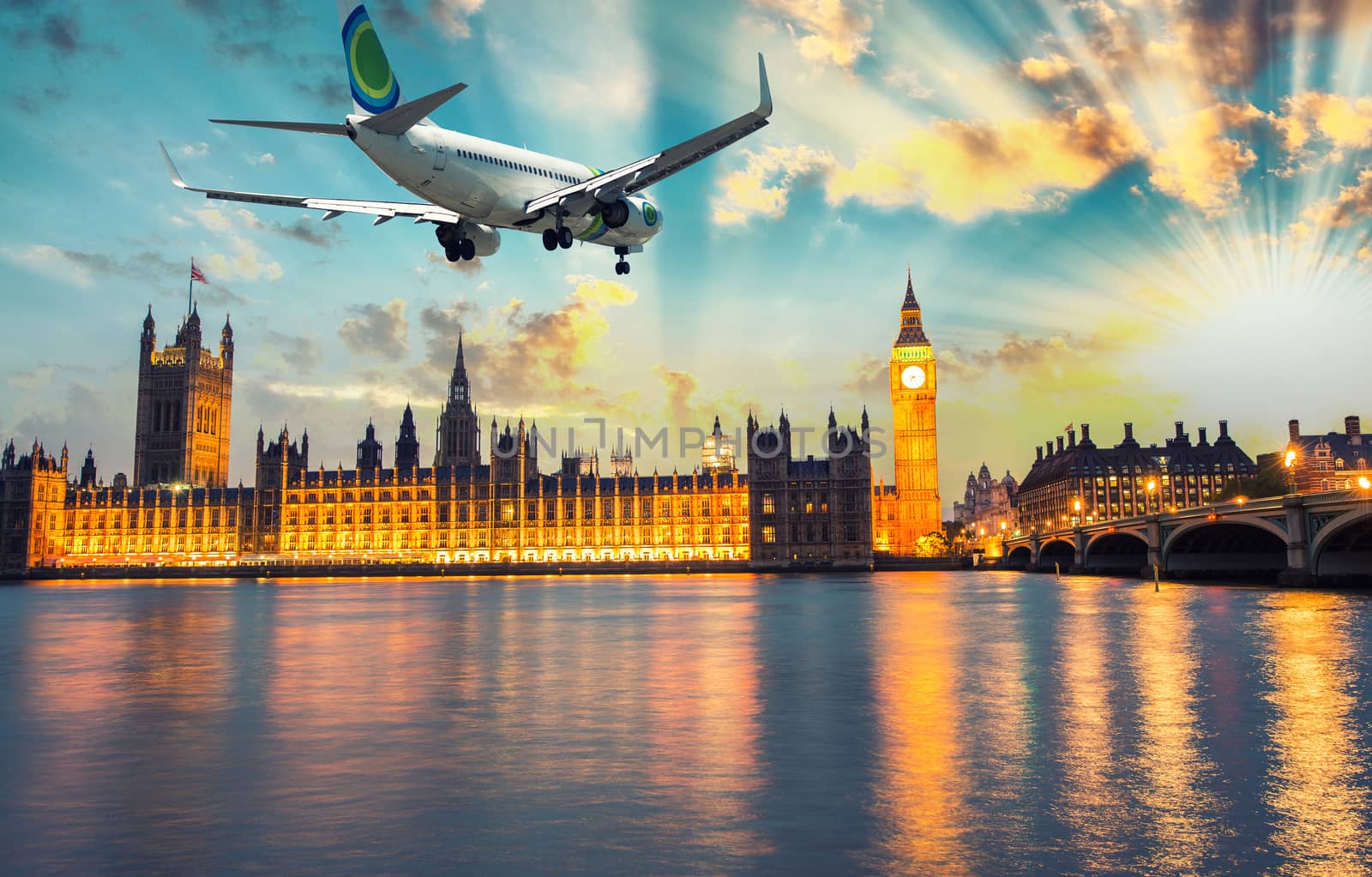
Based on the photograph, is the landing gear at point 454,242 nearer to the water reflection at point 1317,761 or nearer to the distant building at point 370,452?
the water reflection at point 1317,761

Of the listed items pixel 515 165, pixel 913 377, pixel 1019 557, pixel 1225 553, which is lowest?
pixel 1019 557

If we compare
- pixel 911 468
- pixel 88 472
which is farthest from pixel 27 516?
pixel 911 468

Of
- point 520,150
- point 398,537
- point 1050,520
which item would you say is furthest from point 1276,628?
point 1050,520

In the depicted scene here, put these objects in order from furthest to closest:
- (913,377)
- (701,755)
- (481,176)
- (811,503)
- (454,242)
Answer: (913,377) → (811,503) → (454,242) → (481,176) → (701,755)

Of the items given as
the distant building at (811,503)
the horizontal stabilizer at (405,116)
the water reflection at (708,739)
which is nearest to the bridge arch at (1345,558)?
the water reflection at (708,739)

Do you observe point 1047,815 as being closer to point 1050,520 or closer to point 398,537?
point 398,537

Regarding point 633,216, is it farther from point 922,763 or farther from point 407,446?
point 407,446

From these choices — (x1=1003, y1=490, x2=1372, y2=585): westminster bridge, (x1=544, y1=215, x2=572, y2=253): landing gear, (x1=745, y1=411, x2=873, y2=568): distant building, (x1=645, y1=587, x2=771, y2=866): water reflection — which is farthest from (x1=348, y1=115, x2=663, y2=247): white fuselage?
(x1=745, y1=411, x2=873, y2=568): distant building

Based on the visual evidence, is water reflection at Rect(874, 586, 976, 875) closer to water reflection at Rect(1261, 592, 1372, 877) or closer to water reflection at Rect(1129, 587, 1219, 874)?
water reflection at Rect(1129, 587, 1219, 874)
